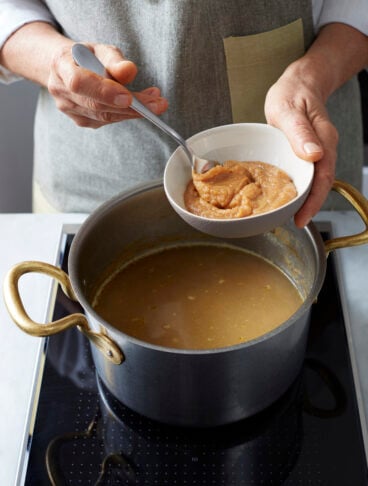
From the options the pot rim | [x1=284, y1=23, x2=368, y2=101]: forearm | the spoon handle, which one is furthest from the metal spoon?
[x1=284, y1=23, x2=368, y2=101]: forearm

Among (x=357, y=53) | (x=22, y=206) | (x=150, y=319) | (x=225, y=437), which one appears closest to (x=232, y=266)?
(x=150, y=319)

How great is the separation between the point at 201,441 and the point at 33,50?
0.64 meters

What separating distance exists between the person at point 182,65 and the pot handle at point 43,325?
0.78 ft

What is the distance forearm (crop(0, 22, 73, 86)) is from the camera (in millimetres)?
959

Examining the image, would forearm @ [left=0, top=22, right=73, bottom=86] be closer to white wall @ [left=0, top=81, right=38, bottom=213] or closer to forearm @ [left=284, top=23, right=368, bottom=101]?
forearm @ [left=284, top=23, right=368, bottom=101]

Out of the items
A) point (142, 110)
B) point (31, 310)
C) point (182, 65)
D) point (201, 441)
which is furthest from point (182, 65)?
point (201, 441)

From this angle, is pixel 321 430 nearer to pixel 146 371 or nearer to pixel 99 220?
pixel 146 371

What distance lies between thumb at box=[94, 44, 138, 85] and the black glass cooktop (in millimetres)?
385

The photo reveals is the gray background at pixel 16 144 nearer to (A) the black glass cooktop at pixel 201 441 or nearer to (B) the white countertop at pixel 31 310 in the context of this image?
(B) the white countertop at pixel 31 310

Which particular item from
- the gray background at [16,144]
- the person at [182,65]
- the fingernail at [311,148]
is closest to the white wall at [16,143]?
the gray background at [16,144]

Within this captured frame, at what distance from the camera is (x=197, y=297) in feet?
2.93

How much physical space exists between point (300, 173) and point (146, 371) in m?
0.31

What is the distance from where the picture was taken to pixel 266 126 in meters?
0.84

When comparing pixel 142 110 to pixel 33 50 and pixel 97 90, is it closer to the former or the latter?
pixel 97 90
